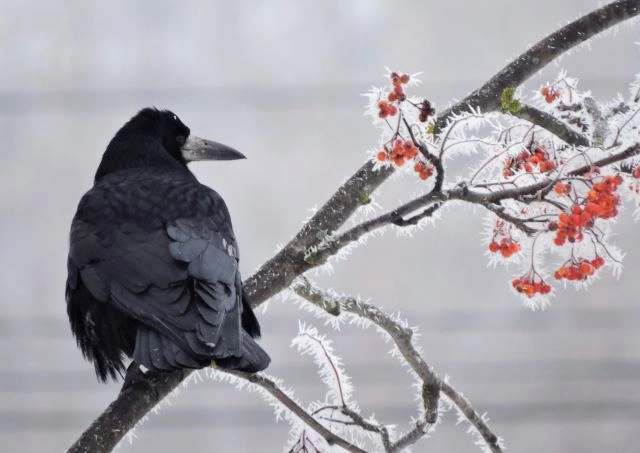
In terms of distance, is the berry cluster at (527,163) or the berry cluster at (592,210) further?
the berry cluster at (527,163)

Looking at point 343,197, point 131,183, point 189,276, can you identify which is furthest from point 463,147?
point 131,183

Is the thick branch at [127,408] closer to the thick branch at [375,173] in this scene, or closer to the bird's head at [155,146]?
the thick branch at [375,173]

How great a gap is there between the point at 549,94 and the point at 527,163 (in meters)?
0.42

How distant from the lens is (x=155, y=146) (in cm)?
366

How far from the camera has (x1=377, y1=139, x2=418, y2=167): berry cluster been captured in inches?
75.9

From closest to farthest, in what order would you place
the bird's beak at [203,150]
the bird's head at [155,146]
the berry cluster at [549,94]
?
the berry cluster at [549,94]
the bird's head at [155,146]
the bird's beak at [203,150]

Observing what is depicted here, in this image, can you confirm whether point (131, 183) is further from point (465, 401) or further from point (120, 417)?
point (465, 401)

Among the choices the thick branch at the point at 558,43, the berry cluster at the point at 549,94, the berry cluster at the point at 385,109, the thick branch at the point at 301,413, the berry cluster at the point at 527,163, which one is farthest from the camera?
the berry cluster at the point at 549,94

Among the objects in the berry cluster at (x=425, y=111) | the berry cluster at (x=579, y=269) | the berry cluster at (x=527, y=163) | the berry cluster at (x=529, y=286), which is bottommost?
the berry cluster at (x=579, y=269)

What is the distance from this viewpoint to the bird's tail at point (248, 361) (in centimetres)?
229

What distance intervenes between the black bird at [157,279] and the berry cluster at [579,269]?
31.0 inches

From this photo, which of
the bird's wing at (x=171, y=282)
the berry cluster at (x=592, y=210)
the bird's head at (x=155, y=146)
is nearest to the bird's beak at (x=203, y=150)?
the bird's head at (x=155, y=146)

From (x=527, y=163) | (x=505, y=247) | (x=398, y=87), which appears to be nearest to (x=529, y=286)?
(x=505, y=247)

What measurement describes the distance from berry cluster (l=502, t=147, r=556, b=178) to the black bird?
790 millimetres
